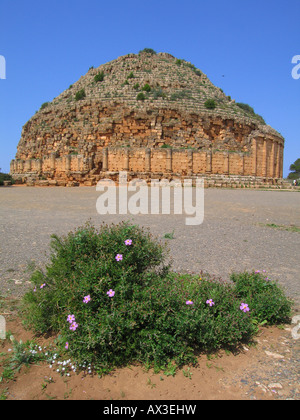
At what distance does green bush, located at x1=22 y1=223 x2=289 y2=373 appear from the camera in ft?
8.41

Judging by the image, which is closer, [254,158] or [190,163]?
[190,163]

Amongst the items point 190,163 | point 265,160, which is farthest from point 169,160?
point 265,160

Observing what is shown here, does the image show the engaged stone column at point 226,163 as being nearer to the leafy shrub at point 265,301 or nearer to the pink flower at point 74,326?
the leafy shrub at point 265,301

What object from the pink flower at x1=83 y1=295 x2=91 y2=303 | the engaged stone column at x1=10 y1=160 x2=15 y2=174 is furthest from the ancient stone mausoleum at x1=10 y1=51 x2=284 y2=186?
the pink flower at x1=83 y1=295 x2=91 y2=303

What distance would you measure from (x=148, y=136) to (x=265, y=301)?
2466cm

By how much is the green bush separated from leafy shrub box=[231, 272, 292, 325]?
0.02 metres

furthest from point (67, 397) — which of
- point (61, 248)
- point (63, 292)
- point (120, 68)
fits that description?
point (120, 68)

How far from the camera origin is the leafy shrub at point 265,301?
331 cm

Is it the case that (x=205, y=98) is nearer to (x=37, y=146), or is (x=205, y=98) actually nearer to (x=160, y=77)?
(x=160, y=77)

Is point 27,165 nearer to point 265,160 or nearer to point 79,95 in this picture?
point 79,95

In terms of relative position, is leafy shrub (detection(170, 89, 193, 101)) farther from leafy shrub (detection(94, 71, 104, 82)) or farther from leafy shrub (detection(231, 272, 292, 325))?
leafy shrub (detection(231, 272, 292, 325))

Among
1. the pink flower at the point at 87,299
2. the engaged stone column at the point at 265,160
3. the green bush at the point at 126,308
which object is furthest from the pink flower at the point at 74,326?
the engaged stone column at the point at 265,160

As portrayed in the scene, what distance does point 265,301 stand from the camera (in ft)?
10.9

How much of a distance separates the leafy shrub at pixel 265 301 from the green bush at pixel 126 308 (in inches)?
0.8
